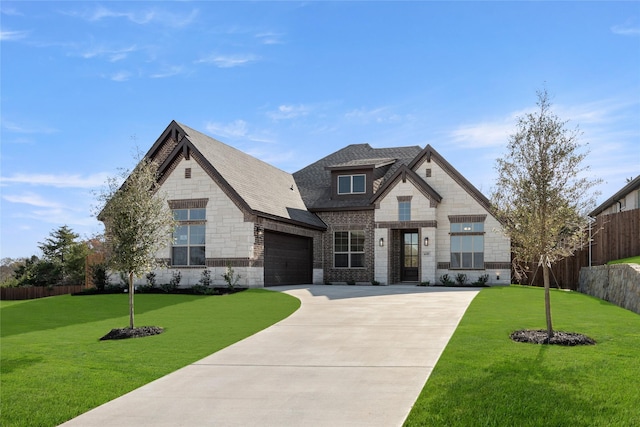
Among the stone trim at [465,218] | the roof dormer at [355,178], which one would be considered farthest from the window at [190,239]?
the stone trim at [465,218]

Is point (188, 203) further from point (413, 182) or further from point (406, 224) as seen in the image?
point (413, 182)

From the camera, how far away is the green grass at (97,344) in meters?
7.95

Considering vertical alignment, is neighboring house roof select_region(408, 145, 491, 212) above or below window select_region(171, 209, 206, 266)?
above

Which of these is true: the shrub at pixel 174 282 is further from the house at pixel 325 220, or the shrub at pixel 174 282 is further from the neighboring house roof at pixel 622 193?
the neighboring house roof at pixel 622 193

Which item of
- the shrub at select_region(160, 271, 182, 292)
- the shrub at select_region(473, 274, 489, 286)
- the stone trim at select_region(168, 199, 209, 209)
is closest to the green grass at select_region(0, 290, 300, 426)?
the shrub at select_region(160, 271, 182, 292)

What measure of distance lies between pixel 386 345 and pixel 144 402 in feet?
16.6

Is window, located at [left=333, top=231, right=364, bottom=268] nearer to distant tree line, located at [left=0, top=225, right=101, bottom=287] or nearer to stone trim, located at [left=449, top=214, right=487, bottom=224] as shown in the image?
stone trim, located at [left=449, top=214, right=487, bottom=224]

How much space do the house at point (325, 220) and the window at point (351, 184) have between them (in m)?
0.05

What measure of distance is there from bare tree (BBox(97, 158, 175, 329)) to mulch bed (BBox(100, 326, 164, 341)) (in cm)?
31

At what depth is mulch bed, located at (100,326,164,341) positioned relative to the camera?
12984 mm

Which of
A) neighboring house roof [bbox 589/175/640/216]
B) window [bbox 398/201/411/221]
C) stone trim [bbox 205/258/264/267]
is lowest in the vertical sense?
stone trim [bbox 205/258/264/267]

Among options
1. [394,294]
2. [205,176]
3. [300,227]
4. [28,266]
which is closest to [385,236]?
[300,227]

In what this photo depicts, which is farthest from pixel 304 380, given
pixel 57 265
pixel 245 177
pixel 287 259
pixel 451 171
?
pixel 57 265

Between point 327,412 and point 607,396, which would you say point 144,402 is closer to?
point 327,412
